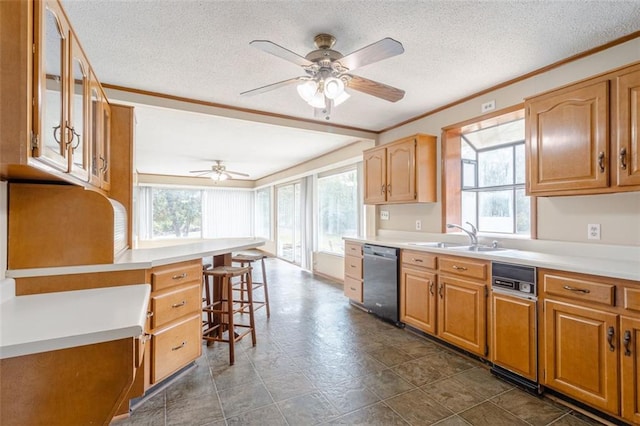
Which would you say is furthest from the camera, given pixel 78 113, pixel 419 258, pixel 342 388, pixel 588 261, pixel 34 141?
pixel 419 258

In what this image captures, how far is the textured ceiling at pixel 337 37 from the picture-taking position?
5.79ft

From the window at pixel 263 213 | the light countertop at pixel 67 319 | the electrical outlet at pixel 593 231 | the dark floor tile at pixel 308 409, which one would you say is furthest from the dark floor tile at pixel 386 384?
the window at pixel 263 213

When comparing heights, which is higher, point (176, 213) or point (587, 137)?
point (587, 137)

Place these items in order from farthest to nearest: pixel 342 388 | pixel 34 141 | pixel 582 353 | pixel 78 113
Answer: pixel 342 388 < pixel 582 353 < pixel 78 113 < pixel 34 141

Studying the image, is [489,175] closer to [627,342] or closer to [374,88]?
[374,88]

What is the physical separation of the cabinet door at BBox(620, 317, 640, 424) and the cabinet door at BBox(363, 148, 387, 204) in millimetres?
2506

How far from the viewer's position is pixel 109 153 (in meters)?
2.39

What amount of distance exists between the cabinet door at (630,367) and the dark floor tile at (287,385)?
5.86 ft

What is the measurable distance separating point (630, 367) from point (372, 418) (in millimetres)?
1439

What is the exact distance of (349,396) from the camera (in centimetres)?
204

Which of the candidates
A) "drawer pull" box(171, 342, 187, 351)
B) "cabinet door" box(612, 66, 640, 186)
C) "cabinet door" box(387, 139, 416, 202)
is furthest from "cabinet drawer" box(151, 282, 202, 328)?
"cabinet door" box(612, 66, 640, 186)

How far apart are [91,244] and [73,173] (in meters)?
0.50

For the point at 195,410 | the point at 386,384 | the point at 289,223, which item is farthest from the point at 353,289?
the point at 289,223

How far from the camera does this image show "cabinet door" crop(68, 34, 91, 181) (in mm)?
1437
